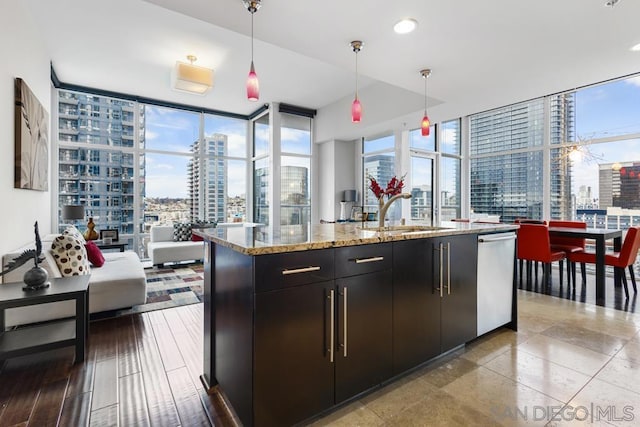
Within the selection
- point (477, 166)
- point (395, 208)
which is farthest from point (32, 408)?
point (477, 166)

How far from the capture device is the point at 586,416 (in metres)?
1.61

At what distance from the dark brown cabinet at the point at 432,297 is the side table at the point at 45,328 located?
220 cm

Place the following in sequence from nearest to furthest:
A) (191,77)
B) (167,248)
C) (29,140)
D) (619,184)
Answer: (29,140) → (191,77) → (619,184) → (167,248)

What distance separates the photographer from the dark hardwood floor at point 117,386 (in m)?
1.62

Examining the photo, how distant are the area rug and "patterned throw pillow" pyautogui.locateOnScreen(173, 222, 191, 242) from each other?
66cm

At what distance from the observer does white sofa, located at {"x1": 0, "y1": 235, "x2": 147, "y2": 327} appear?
2441 mm

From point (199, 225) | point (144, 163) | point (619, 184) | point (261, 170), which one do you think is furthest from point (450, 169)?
point (144, 163)

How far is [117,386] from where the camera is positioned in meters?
1.91

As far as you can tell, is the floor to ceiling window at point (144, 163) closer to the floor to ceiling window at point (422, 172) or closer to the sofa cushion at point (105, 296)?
the sofa cushion at point (105, 296)

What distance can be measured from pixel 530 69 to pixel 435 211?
3.54 metres

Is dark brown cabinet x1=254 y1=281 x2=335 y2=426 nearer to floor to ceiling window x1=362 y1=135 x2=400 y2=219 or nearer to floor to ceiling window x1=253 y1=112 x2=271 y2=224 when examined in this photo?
floor to ceiling window x1=362 y1=135 x2=400 y2=219

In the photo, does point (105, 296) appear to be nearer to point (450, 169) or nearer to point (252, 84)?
point (252, 84)

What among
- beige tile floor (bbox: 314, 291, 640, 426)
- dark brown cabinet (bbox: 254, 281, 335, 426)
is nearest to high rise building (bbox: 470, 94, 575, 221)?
beige tile floor (bbox: 314, 291, 640, 426)

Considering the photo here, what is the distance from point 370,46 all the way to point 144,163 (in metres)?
5.25
